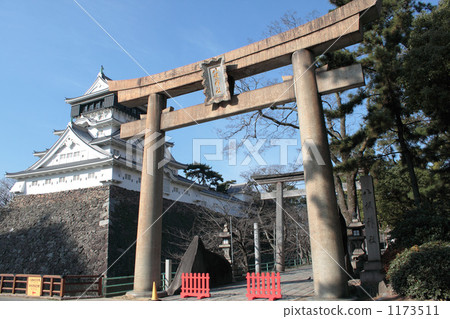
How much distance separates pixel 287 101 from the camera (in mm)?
7871

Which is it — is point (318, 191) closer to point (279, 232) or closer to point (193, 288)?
point (193, 288)

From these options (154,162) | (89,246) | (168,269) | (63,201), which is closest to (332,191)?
(154,162)

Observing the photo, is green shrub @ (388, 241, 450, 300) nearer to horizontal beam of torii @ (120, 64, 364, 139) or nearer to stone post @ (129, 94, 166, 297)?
horizontal beam of torii @ (120, 64, 364, 139)

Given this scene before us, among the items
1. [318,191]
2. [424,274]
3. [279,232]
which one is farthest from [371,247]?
[279,232]

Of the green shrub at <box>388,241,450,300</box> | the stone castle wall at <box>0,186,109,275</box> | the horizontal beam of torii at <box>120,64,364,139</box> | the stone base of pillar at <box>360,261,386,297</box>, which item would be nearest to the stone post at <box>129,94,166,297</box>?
the horizontal beam of torii at <box>120,64,364,139</box>

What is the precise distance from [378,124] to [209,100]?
5.32m

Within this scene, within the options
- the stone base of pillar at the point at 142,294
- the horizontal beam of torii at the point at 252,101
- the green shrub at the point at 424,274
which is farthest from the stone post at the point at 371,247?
the stone base of pillar at the point at 142,294

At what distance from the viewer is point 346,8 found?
7195 millimetres

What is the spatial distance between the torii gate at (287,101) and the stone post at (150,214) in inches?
1.0

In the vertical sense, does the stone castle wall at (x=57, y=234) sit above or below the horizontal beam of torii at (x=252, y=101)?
below

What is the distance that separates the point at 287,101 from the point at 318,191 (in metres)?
A: 2.46

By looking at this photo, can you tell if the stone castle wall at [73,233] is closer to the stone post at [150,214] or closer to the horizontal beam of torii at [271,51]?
the stone post at [150,214]

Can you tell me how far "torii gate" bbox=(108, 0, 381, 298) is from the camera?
642 centimetres

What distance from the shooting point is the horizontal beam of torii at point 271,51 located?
712 cm
